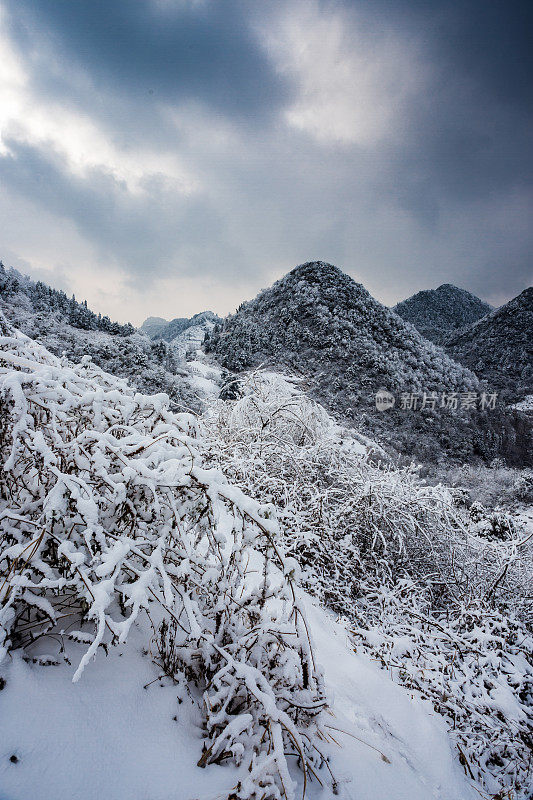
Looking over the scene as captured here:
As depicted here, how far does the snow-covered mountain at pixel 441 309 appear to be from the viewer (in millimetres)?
49759

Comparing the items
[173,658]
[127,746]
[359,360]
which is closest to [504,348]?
[359,360]

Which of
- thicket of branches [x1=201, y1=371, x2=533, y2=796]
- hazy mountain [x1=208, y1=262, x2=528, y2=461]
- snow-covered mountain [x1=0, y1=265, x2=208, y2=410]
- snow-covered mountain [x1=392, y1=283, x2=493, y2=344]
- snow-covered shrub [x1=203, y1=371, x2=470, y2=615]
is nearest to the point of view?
thicket of branches [x1=201, y1=371, x2=533, y2=796]

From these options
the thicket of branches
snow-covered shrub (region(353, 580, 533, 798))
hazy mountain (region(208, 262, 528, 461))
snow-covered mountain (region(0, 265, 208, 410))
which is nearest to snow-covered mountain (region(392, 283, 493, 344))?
hazy mountain (region(208, 262, 528, 461))

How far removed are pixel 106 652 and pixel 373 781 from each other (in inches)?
46.4

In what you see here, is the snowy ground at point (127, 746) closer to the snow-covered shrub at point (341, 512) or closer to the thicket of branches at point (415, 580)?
the thicket of branches at point (415, 580)

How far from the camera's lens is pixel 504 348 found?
30.2 m

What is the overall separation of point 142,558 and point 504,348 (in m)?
37.4

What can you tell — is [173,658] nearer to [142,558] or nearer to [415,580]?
[142,558]

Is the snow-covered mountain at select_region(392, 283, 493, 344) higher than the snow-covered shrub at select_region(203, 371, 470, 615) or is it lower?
higher

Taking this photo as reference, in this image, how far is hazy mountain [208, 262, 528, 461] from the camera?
678 inches

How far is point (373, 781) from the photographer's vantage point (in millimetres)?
1271

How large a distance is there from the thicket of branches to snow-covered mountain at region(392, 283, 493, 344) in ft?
158

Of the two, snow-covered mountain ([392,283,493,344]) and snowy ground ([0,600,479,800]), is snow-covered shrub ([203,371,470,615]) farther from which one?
snow-covered mountain ([392,283,493,344])

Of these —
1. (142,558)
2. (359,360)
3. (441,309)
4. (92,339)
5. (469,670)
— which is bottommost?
(469,670)
